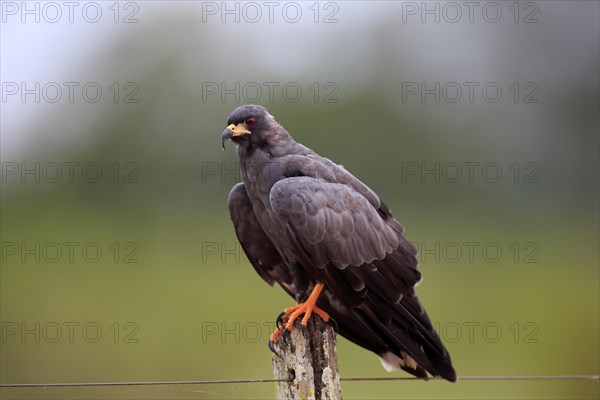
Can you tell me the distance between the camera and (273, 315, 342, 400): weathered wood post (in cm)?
474

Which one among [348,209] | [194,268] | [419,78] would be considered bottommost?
[194,268]

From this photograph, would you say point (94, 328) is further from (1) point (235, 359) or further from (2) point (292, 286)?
(2) point (292, 286)

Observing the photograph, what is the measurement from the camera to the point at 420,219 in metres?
14.6

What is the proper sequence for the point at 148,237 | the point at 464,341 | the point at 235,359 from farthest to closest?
the point at 148,237 → the point at 464,341 → the point at 235,359

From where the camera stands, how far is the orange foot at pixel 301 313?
5.40m

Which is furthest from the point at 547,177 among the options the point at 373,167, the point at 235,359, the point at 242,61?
the point at 235,359

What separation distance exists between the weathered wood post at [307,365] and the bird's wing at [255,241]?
5.14ft

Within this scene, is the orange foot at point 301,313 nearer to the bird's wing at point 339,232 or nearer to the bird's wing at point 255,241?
the bird's wing at point 339,232

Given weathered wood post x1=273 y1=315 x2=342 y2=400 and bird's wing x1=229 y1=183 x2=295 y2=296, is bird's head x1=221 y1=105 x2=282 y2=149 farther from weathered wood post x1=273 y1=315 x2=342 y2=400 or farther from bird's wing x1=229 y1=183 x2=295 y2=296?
weathered wood post x1=273 y1=315 x2=342 y2=400

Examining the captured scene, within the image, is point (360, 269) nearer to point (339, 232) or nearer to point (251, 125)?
point (339, 232)

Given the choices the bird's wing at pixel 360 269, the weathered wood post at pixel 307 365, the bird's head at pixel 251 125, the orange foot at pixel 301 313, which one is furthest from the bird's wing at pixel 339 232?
the weathered wood post at pixel 307 365

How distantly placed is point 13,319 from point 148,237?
3.09m

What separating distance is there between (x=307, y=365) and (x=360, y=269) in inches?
47.5

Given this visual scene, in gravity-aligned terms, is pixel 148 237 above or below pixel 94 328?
above
